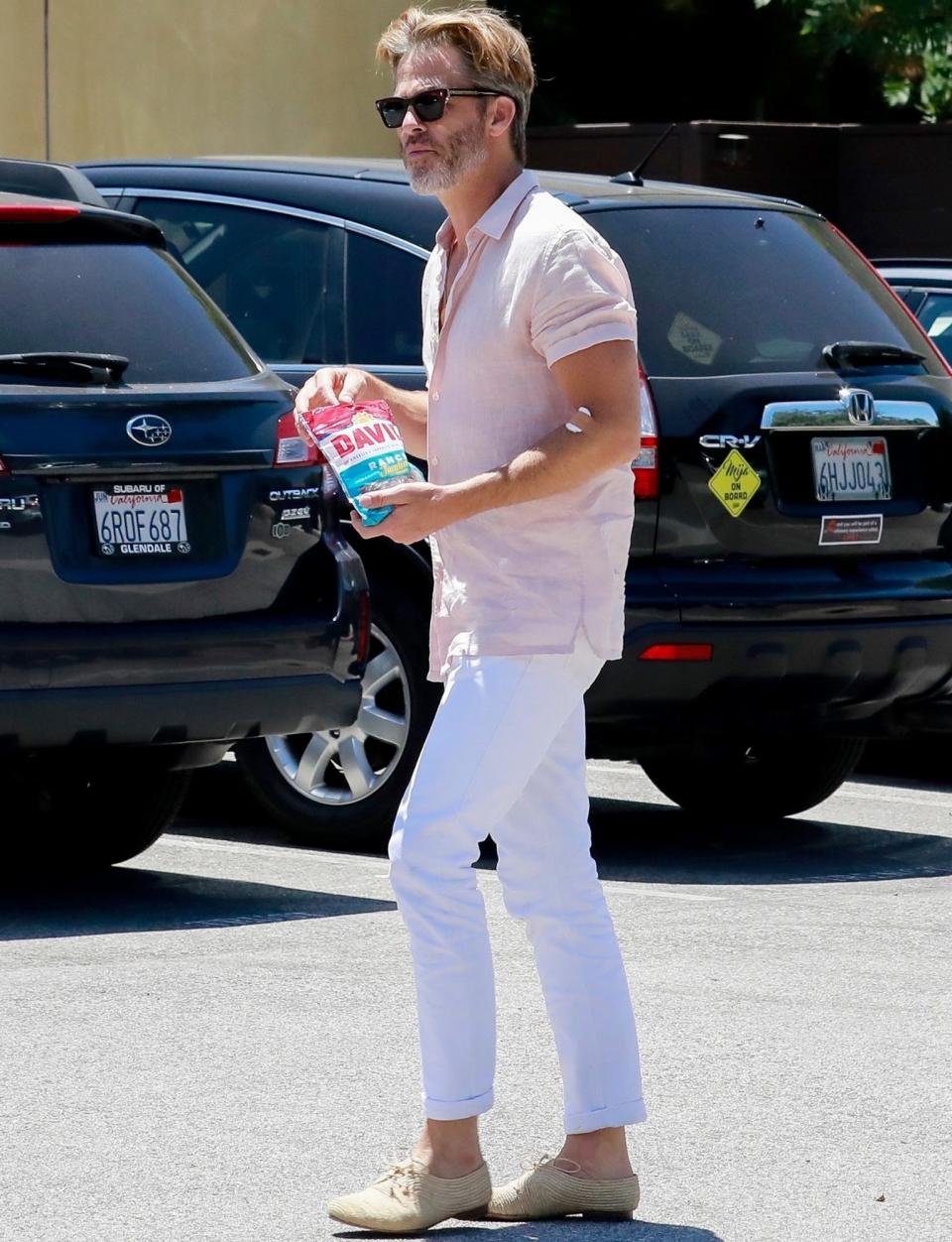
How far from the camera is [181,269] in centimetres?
700

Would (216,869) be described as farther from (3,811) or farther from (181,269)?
(181,269)

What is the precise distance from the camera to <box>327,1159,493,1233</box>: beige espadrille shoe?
13.6 ft

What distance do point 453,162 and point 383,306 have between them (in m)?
3.60

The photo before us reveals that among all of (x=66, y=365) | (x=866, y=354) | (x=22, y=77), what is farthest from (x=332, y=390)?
(x=22, y=77)

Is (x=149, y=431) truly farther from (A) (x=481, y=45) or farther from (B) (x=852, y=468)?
(A) (x=481, y=45)

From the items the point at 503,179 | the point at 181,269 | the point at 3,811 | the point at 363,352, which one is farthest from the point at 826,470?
the point at 503,179

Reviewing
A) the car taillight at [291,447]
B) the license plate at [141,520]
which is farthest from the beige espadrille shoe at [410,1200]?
the car taillight at [291,447]

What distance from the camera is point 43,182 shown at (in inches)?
271

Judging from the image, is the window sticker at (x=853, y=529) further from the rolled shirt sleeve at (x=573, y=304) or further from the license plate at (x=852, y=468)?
the rolled shirt sleeve at (x=573, y=304)

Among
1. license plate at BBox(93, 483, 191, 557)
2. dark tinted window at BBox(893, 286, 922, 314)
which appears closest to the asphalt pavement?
license plate at BBox(93, 483, 191, 557)

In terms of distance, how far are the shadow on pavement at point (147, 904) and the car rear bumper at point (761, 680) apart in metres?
0.93

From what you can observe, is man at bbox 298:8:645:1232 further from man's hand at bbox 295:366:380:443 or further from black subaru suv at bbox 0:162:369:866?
black subaru suv at bbox 0:162:369:866

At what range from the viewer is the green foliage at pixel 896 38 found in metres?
18.3

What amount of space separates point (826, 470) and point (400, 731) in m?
1.42
